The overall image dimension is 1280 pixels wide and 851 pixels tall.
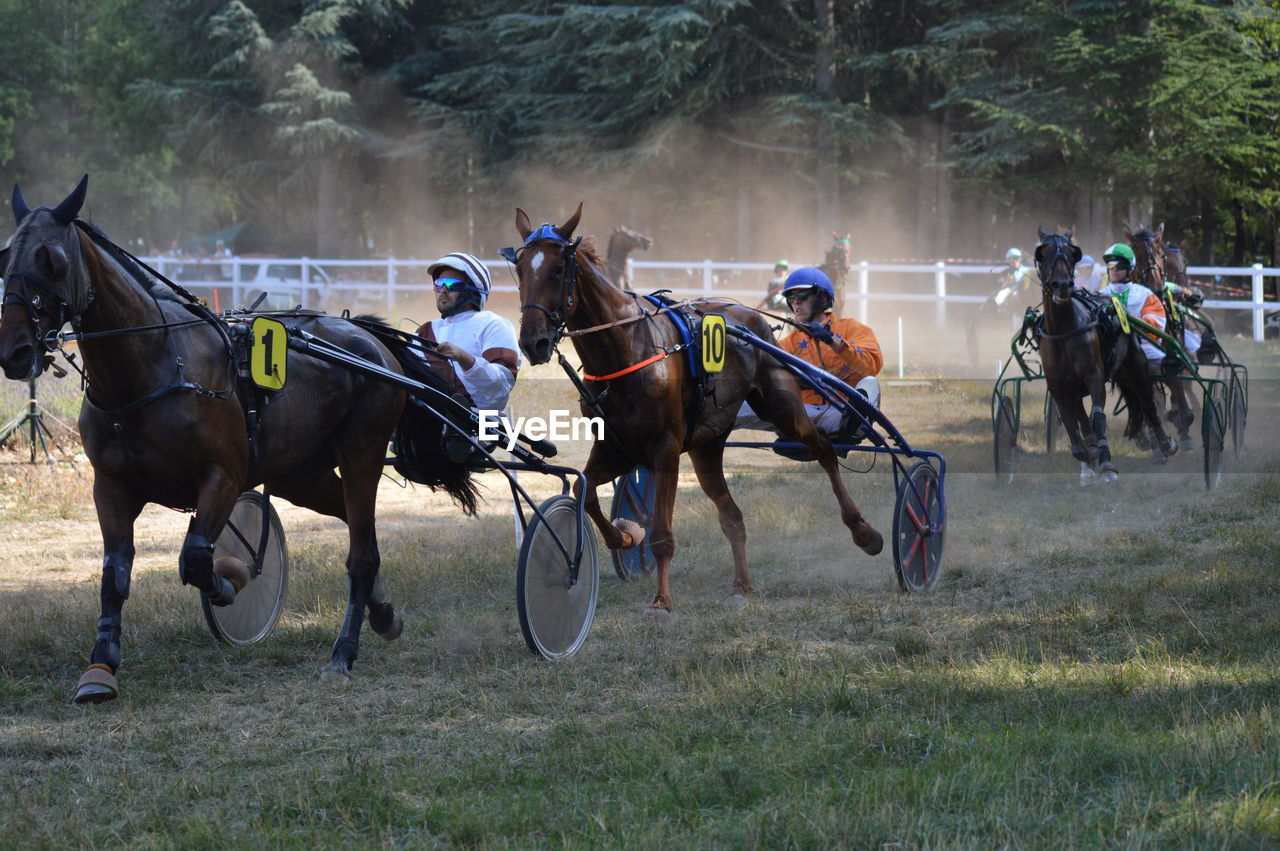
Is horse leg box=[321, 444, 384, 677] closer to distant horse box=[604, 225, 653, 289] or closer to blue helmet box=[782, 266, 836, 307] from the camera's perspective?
blue helmet box=[782, 266, 836, 307]

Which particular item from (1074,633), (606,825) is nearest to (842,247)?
(1074,633)

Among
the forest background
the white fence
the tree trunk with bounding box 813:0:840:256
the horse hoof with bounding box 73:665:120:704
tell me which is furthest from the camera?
the tree trunk with bounding box 813:0:840:256

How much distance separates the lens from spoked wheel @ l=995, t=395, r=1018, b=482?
1232 cm

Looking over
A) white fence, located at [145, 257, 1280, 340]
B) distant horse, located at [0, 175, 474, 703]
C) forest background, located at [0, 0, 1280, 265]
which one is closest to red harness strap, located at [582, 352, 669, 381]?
distant horse, located at [0, 175, 474, 703]

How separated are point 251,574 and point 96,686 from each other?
1.42 metres

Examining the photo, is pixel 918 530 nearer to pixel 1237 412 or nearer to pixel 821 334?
pixel 821 334

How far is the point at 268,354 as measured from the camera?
5.97 meters

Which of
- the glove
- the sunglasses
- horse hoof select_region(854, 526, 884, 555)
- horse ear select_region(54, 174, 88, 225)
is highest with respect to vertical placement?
horse ear select_region(54, 174, 88, 225)

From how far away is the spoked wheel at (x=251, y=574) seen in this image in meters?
6.84

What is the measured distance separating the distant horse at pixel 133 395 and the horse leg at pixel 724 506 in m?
2.52

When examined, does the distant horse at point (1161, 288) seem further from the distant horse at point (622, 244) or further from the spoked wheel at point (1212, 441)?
the distant horse at point (622, 244)

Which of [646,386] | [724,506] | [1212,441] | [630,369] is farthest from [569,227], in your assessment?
[1212,441]

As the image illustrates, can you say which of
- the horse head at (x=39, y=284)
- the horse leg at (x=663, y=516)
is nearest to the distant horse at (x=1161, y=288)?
the horse leg at (x=663, y=516)

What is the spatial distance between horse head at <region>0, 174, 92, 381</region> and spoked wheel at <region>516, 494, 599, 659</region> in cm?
207
